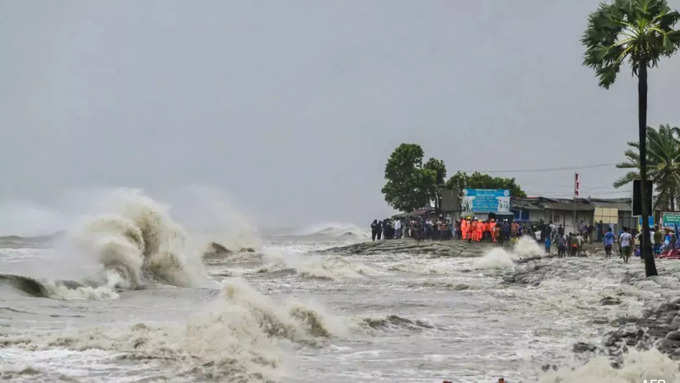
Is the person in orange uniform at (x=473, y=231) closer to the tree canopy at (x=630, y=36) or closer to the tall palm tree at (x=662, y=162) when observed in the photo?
the tall palm tree at (x=662, y=162)

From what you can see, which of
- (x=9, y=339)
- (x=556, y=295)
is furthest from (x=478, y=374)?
(x=556, y=295)

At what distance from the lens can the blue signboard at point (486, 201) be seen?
53.1 metres

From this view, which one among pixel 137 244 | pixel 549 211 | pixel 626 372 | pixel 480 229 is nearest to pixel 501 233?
pixel 480 229

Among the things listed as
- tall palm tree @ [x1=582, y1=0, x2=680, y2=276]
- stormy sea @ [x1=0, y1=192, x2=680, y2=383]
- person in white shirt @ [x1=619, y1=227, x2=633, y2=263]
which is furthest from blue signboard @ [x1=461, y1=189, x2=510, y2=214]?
tall palm tree @ [x1=582, y1=0, x2=680, y2=276]

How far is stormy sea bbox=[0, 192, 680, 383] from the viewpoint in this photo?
28.9 feet

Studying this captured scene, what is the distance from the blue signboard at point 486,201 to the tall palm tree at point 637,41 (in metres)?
32.8

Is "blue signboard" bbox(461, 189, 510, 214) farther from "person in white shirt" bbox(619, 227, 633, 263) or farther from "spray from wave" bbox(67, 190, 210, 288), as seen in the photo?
"spray from wave" bbox(67, 190, 210, 288)

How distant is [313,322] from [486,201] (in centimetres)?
4223

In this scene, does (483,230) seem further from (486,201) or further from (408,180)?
(408,180)

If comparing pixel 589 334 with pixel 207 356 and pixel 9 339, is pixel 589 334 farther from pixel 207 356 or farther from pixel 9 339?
pixel 9 339

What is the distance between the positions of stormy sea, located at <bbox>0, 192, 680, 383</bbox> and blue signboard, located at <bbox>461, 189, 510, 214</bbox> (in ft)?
87.8

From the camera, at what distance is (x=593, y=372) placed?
826 cm

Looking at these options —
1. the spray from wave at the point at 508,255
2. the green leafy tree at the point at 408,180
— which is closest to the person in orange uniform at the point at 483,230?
the spray from wave at the point at 508,255

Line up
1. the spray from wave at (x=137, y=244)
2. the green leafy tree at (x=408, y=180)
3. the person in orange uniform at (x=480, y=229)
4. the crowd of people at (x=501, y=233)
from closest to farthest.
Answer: the spray from wave at (x=137, y=244)
the crowd of people at (x=501, y=233)
the person in orange uniform at (x=480, y=229)
the green leafy tree at (x=408, y=180)
